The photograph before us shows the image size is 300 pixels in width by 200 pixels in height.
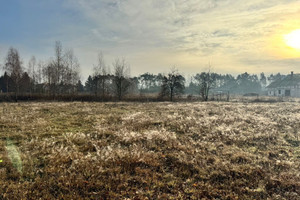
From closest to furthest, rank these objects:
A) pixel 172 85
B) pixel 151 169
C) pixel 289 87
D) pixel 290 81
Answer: pixel 151 169
pixel 172 85
pixel 289 87
pixel 290 81

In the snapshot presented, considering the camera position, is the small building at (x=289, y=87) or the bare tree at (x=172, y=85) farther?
the small building at (x=289, y=87)

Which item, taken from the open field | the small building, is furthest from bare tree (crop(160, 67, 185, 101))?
the small building

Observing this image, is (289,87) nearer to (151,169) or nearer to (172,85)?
(172,85)

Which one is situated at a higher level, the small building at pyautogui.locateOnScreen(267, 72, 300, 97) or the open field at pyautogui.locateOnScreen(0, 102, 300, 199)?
the small building at pyautogui.locateOnScreen(267, 72, 300, 97)

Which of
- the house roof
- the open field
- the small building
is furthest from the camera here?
the house roof

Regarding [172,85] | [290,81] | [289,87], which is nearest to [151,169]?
[172,85]

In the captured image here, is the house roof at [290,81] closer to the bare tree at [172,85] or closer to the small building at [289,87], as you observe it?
the small building at [289,87]

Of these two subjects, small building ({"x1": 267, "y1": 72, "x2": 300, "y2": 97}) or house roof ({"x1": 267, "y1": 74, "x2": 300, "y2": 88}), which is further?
house roof ({"x1": 267, "y1": 74, "x2": 300, "y2": 88})

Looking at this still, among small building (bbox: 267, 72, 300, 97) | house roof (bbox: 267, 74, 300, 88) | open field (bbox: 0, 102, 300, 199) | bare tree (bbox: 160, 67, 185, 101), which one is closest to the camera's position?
open field (bbox: 0, 102, 300, 199)

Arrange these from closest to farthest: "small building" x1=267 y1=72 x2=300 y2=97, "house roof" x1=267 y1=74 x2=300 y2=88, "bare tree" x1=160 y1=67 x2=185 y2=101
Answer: "bare tree" x1=160 y1=67 x2=185 y2=101 → "small building" x1=267 y1=72 x2=300 y2=97 → "house roof" x1=267 y1=74 x2=300 y2=88

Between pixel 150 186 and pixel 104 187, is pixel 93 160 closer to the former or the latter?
pixel 104 187

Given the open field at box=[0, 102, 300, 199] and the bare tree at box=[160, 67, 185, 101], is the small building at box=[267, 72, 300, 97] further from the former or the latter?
the open field at box=[0, 102, 300, 199]

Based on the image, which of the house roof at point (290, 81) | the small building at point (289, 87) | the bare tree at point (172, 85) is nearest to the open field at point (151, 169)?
the bare tree at point (172, 85)

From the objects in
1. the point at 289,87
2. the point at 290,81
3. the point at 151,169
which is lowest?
the point at 151,169
